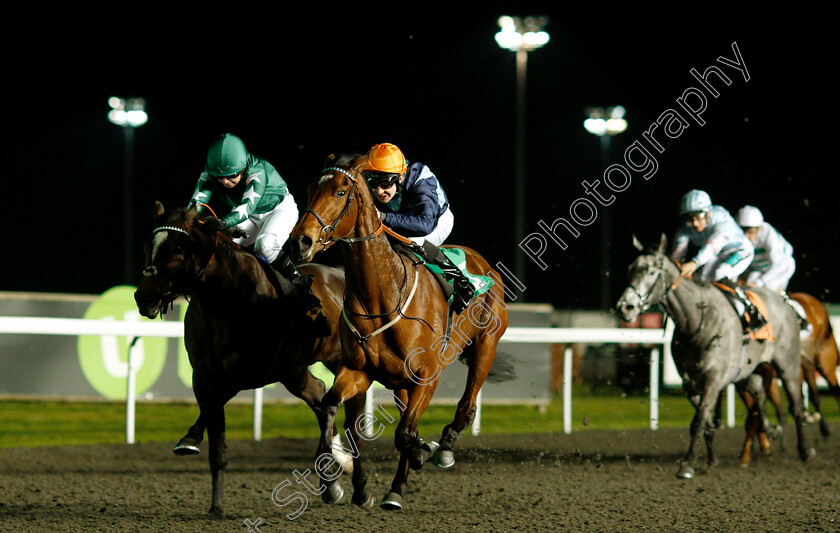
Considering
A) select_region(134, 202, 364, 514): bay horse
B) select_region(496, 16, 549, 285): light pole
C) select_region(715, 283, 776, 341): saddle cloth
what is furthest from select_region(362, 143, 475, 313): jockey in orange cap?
select_region(496, 16, 549, 285): light pole

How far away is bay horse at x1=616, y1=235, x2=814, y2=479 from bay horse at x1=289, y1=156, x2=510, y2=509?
95.4 inches

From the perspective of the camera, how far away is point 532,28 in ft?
45.7

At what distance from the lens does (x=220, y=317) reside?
450cm

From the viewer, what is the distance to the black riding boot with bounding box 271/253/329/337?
4672 mm

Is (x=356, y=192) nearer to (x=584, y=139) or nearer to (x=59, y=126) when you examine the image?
(x=59, y=126)

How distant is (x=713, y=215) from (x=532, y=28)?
7.57 m

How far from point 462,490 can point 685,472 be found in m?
1.62

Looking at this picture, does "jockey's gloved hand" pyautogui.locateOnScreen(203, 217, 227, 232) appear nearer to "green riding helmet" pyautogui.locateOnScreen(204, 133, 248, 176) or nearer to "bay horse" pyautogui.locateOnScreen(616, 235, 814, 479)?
"green riding helmet" pyautogui.locateOnScreen(204, 133, 248, 176)

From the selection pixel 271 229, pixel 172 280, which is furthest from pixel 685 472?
pixel 172 280

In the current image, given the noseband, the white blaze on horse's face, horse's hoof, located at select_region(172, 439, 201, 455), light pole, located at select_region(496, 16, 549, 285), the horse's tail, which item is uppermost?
light pole, located at select_region(496, 16, 549, 285)

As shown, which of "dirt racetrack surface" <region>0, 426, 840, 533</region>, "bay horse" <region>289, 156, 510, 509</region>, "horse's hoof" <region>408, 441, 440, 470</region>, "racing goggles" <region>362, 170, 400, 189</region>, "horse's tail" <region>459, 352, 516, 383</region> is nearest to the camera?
"bay horse" <region>289, 156, 510, 509</region>

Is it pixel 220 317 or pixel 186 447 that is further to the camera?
pixel 220 317

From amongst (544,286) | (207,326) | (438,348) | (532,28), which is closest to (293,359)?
(207,326)

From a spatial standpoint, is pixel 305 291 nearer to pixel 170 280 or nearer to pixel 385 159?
pixel 170 280
